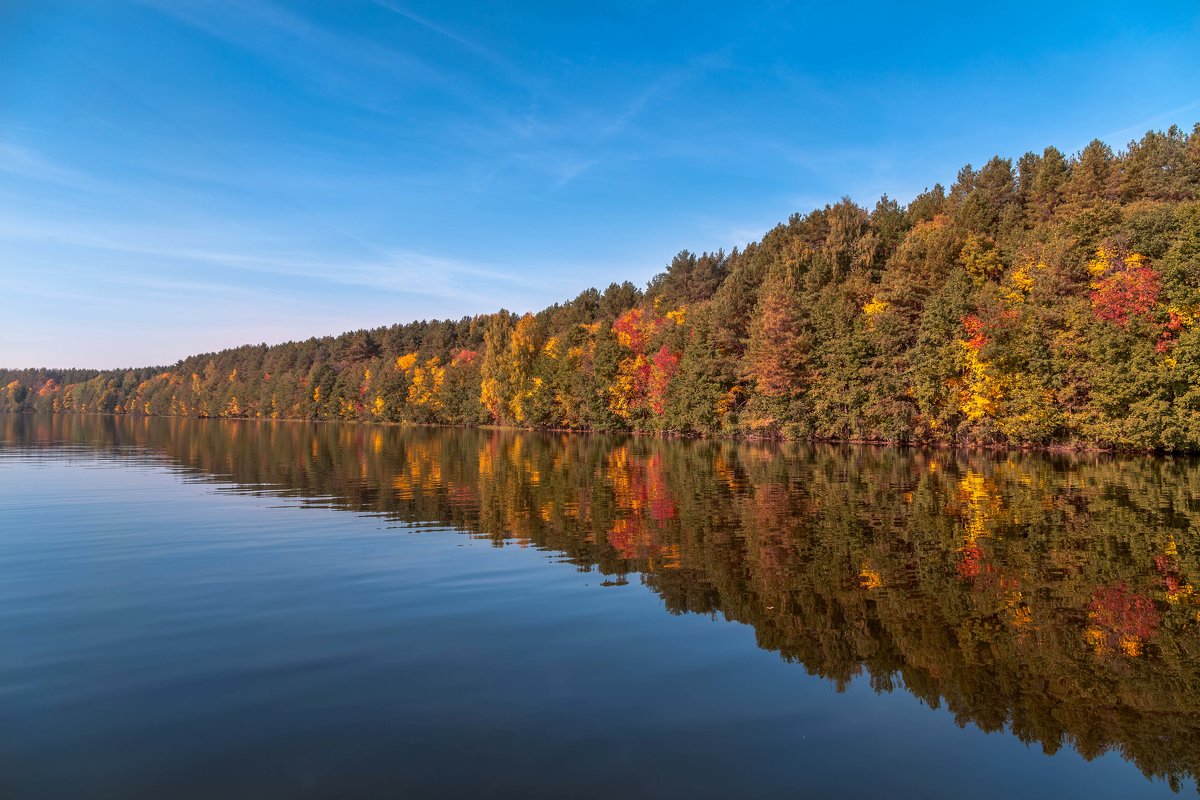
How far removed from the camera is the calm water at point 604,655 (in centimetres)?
566

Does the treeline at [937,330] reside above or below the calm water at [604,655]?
above

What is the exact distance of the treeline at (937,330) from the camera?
39.2 m

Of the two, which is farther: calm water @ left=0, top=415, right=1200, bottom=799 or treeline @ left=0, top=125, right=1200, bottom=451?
treeline @ left=0, top=125, right=1200, bottom=451

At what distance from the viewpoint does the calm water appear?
566 centimetres

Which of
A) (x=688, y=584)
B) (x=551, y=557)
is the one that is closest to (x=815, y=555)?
(x=688, y=584)

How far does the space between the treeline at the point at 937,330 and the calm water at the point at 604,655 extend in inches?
1001

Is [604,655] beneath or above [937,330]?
beneath

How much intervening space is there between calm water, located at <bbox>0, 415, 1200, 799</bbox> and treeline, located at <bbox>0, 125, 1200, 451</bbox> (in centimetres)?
2543

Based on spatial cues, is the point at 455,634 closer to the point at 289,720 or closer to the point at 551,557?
the point at 289,720

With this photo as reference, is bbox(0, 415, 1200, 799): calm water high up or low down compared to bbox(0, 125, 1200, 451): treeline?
down

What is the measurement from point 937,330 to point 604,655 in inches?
1998

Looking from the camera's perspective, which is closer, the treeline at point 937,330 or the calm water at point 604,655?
the calm water at point 604,655

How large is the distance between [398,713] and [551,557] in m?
7.40

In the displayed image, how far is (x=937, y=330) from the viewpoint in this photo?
2025 inches
